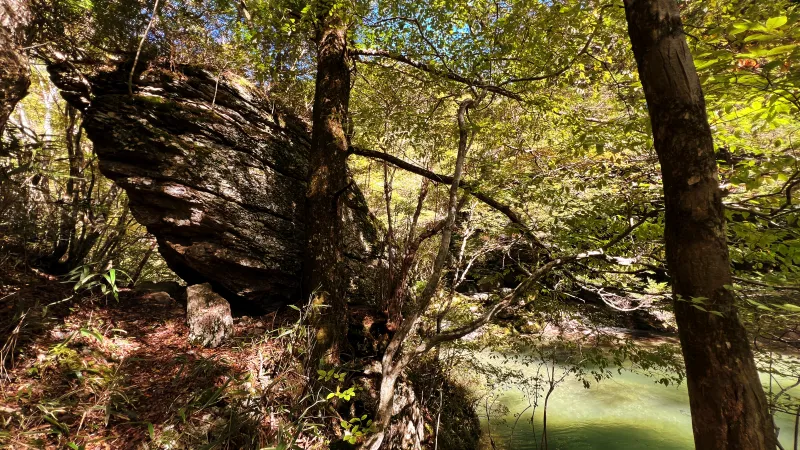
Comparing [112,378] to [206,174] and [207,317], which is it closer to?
[207,317]

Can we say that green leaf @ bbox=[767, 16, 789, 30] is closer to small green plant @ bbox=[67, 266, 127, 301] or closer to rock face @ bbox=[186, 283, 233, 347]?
small green plant @ bbox=[67, 266, 127, 301]

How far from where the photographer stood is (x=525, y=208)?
5148 millimetres

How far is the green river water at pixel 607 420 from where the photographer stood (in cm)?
712

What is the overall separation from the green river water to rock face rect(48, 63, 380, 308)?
196 inches

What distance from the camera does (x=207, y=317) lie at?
4.30 metres

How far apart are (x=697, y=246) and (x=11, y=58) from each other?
5234 millimetres

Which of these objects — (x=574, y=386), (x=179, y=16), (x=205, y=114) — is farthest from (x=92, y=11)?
(x=574, y=386)

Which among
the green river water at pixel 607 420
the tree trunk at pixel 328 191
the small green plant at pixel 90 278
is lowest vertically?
the green river water at pixel 607 420

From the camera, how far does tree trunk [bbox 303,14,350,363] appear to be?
4.29m

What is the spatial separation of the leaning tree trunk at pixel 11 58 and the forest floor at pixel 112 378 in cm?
193

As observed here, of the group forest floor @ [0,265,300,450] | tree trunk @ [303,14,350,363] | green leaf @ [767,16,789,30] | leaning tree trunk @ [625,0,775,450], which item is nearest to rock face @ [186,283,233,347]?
forest floor @ [0,265,300,450]

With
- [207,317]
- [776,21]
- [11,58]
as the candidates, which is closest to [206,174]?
[207,317]

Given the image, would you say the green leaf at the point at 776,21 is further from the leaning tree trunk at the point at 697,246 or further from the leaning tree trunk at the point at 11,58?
the leaning tree trunk at the point at 11,58

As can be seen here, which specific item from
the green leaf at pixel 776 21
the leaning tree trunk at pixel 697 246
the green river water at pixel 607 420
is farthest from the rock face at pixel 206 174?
the green leaf at pixel 776 21
